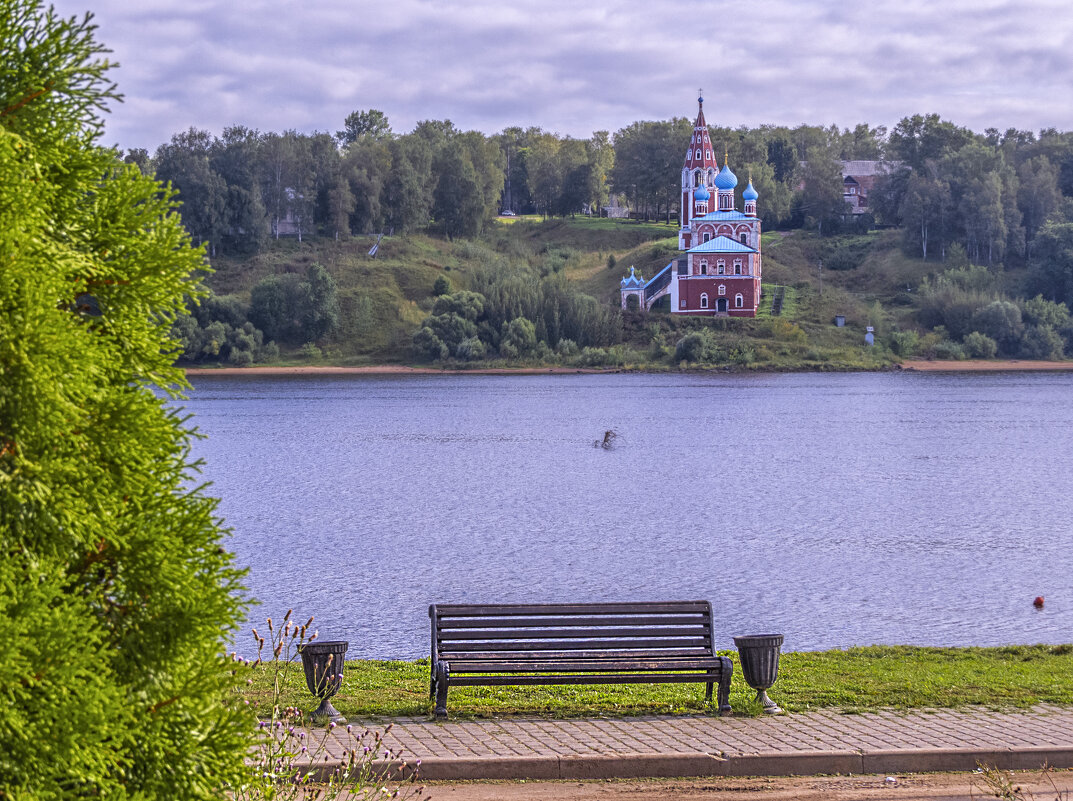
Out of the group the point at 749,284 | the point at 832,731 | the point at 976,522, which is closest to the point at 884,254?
the point at 749,284

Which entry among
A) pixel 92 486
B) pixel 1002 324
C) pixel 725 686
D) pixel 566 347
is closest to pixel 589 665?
pixel 725 686

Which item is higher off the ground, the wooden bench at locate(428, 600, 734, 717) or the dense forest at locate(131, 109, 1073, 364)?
the dense forest at locate(131, 109, 1073, 364)

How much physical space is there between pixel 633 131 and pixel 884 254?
3203 cm

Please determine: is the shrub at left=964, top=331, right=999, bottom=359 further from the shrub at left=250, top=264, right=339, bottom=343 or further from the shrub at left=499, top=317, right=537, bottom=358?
the shrub at left=250, top=264, right=339, bottom=343

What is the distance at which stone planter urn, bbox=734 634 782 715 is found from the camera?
30.2 ft

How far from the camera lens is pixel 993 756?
26.3ft

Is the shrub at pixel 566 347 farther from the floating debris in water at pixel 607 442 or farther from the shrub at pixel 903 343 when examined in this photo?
the floating debris in water at pixel 607 442

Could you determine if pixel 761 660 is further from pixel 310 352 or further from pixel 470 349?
pixel 310 352

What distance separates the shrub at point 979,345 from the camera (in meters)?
92.2

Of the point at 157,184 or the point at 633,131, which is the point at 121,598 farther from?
the point at 633,131

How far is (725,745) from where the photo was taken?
8.22m

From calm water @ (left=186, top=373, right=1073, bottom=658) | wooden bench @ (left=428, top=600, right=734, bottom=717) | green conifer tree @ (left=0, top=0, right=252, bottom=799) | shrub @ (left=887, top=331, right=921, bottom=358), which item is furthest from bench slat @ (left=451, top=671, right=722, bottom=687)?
shrub @ (left=887, top=331, right=921, bottom=358)

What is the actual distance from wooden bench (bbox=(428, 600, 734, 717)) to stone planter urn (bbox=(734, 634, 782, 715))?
16 centimetres

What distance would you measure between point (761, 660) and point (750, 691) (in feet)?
2.50
